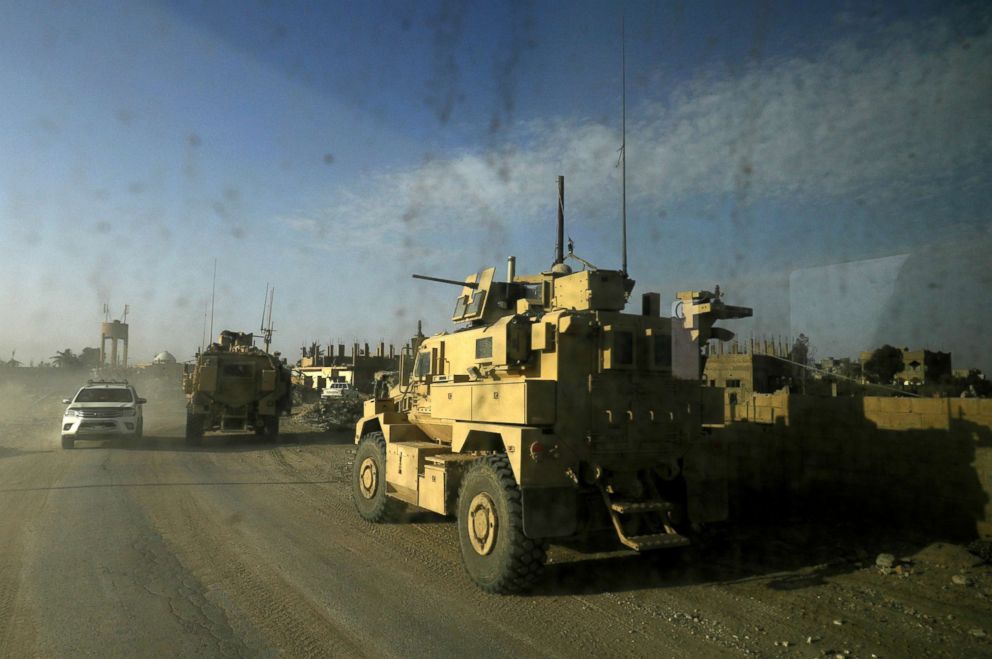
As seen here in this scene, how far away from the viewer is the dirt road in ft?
14.7

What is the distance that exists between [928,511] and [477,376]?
5244 mm

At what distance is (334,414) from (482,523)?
779 inches

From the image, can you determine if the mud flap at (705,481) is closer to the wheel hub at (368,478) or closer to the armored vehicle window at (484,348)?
the armored vehicle window at (484,348)

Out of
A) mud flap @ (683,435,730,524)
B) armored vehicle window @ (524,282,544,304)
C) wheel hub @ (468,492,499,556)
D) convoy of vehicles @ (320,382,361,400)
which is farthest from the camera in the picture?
convoy of vehicles @ (320,382,361,400)

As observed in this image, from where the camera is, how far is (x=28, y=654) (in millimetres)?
4160

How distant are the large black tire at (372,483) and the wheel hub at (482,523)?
8.21 ft

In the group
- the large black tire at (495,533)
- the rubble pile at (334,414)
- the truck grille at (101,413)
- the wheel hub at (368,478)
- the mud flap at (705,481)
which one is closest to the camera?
the large black tire at (495,533)

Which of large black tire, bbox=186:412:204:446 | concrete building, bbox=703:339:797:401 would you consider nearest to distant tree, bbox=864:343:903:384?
concrete building, bbox=703:339:797:401

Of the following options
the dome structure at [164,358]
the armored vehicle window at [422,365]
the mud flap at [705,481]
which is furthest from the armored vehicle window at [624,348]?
the dome structure at [164,358]

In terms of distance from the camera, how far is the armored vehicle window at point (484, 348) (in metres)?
7.12

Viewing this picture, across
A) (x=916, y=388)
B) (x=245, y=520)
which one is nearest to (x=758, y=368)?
(x=916, y=388)

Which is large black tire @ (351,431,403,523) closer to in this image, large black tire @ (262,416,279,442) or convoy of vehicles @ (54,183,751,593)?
convoy of vehicles @ (54,183,751,593)

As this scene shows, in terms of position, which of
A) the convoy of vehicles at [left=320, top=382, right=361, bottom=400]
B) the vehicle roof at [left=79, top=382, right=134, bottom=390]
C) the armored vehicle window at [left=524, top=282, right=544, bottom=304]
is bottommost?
the convoy of vehicles at [left=320, top=382, right=361, bottom=400]

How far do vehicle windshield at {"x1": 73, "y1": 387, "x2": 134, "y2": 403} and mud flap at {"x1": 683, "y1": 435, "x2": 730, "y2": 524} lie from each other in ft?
52.5
